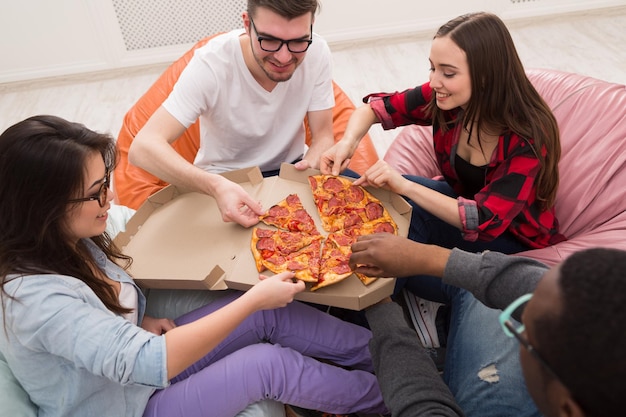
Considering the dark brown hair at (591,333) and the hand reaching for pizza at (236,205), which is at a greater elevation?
the dark brown hair at (591,333)

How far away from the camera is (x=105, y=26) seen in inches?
143

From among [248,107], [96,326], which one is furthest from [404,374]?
[248,107]

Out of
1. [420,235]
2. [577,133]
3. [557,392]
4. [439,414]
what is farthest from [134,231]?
[577,133]

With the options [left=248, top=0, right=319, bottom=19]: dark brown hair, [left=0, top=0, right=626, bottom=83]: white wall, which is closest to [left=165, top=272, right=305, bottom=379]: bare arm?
[left=248, top=0, right=319, bottom=19]: dark brown hair

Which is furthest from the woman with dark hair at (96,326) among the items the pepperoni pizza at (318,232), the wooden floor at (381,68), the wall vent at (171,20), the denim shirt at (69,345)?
the wall vent at (171,20)

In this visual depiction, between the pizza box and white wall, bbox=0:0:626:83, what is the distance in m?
2.51

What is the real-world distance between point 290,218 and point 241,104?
489 mm

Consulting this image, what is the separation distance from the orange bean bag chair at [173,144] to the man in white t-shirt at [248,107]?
0.27 metres

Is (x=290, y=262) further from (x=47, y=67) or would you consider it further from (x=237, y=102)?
(x=47, y=67)

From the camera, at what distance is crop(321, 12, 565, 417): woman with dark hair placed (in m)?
1.30

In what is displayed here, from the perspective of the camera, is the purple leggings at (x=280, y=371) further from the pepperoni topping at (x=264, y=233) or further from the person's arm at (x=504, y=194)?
the person's arm at (x=504, y=194)

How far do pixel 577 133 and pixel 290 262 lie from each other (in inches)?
48.0

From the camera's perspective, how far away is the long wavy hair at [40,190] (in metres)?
1.06

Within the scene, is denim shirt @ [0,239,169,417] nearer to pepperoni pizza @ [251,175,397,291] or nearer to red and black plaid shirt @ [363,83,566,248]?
pepperoni pizza @ [251,175,397,291]
